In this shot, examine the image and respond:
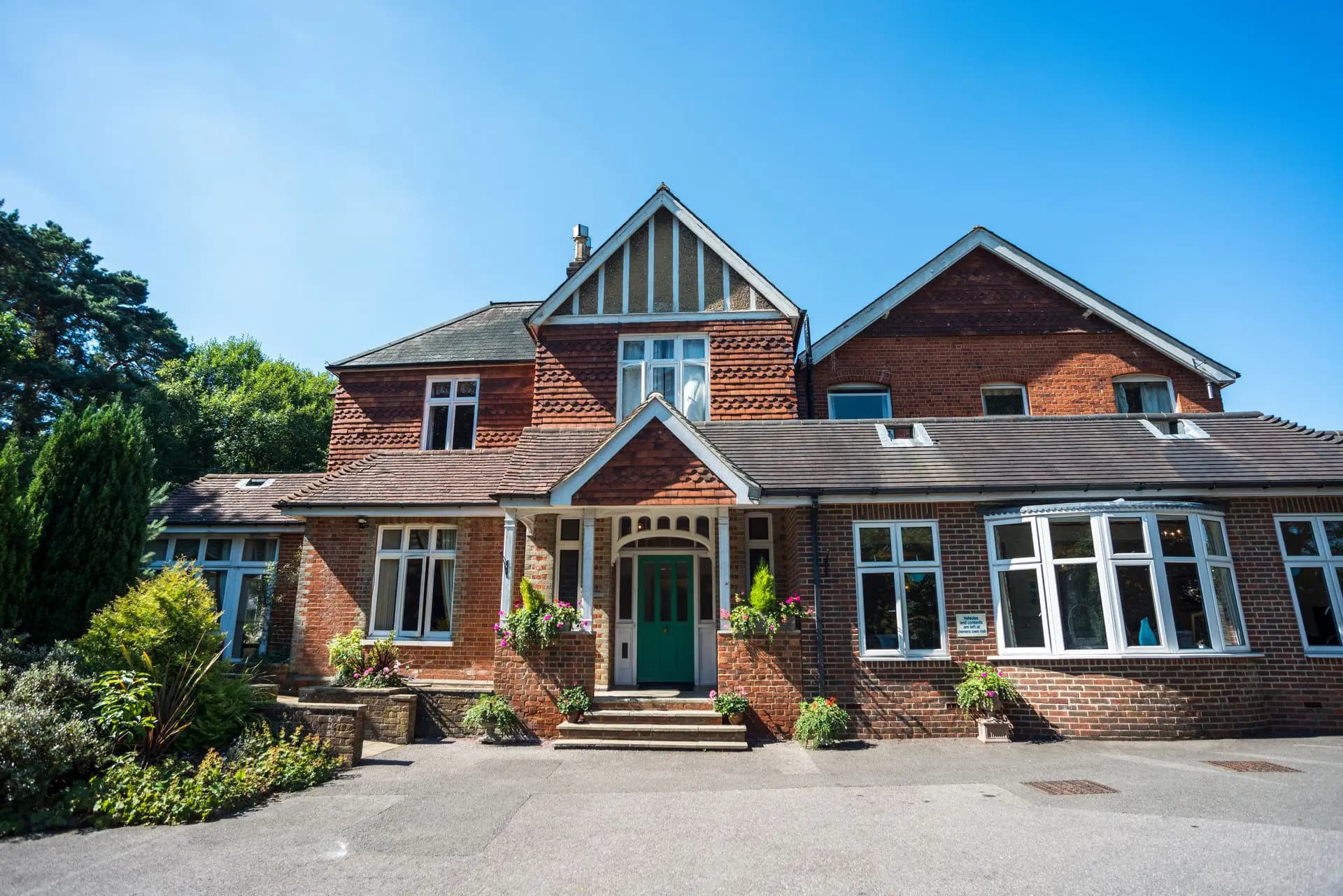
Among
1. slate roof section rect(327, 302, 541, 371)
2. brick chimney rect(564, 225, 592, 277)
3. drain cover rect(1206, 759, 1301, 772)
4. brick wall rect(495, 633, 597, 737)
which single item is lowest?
drain cover rect(1206, 759, 1301, 772)

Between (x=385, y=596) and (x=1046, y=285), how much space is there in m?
16.7

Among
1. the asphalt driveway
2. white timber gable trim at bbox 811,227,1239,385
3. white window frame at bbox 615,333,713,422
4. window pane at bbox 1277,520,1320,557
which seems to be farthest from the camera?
white timber gable trim at bbox 811,227,1239,385

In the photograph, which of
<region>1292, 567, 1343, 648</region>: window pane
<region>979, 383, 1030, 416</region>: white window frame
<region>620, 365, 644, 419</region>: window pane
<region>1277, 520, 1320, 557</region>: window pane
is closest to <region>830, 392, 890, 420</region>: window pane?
<region>979, 383, 1030, 416</region>: white window frame

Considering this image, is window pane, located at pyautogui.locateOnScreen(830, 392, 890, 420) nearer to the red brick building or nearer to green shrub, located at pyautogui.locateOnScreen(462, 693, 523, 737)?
the red brick building

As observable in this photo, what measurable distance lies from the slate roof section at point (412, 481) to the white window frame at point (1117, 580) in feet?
30.0

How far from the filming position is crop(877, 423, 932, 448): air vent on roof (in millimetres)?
13227

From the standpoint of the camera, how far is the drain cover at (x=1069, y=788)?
290 inches

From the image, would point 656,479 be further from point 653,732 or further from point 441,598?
point 441,598

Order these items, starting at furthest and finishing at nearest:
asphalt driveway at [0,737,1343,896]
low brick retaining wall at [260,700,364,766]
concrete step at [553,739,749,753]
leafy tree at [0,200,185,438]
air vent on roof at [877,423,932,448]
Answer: leafy tree at [0,200,185,438], air vent on roof at [877,423,932,448], concrete step at [553,739,749,753], low brick retaining wall at [260,700,364,766], asphalt driveway at [0,737,1343,896]

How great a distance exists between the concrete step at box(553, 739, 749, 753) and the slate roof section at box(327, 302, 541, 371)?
9.37 meters

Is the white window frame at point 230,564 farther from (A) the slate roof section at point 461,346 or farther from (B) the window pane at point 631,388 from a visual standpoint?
(B) the window pane at point 631,388

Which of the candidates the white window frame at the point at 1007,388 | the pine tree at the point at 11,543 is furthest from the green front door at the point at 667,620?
the pine tree at the point at 11,543

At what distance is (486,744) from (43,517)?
7.41 meters

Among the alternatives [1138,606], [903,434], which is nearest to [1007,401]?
[903,434]
